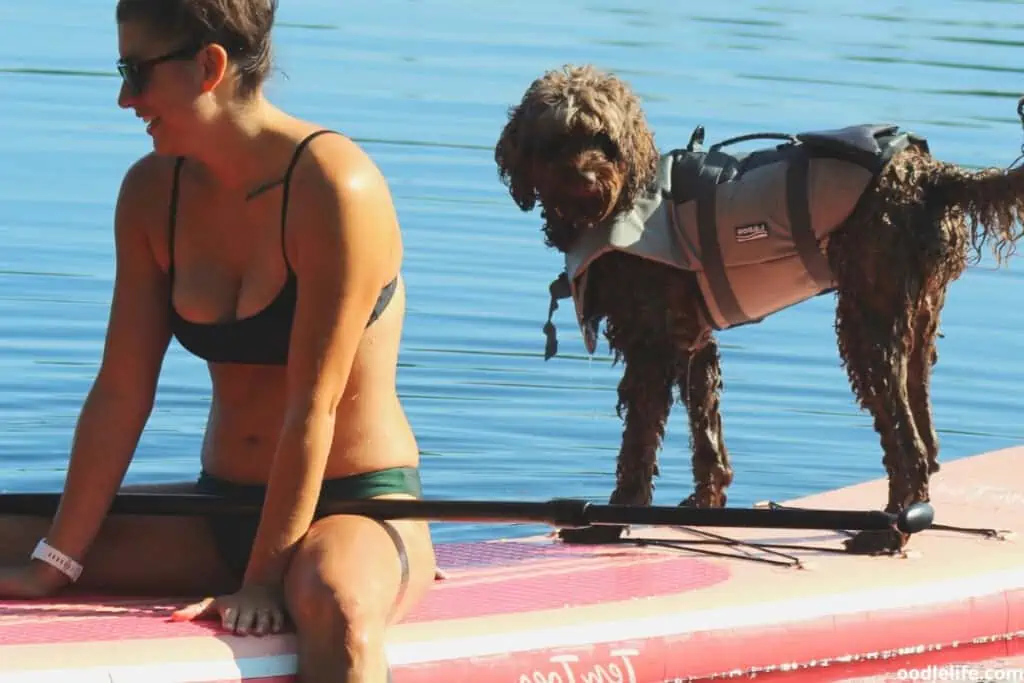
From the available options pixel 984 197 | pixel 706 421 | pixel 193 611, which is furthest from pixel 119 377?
pixel 984 197

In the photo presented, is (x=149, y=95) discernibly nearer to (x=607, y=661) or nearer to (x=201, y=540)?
(x=201, y=540)

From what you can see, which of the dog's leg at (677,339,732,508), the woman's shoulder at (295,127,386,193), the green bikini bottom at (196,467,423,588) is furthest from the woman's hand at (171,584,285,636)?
the dog's leg at (677,339,732,508)

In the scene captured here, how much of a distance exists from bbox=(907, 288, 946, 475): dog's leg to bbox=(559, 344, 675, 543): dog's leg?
2.35ft

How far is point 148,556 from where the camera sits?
4539mm

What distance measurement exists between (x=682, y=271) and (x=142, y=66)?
2029 mm

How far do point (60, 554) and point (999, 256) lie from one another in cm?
273

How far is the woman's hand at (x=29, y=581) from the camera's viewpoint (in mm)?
4410

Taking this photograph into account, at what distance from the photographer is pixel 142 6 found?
13.8 feet

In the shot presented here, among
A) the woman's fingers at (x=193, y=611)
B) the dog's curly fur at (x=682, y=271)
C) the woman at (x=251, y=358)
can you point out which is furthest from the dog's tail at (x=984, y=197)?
the woman's fingers at (x=193, y=611)

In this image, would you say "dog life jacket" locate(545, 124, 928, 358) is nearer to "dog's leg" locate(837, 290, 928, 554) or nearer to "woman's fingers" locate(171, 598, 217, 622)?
"dog's leg" locate(837, 290, 928, 554)

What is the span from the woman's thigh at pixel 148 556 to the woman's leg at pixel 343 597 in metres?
0.37

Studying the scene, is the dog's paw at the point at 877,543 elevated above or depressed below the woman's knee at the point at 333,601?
below

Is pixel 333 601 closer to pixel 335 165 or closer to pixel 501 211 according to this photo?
pixel 335 165

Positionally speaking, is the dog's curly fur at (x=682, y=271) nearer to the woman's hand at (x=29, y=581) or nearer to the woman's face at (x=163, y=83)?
the woman's face at (x=163, y=83)
